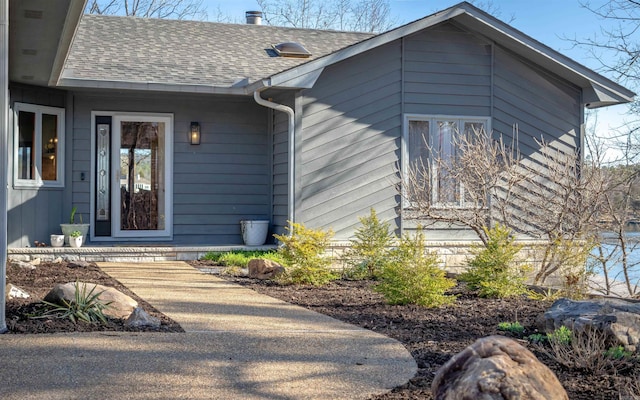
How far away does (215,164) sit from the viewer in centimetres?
1229

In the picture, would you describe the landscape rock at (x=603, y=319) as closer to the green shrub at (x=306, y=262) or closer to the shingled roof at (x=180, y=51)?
the green shrub at (x=306, y=262)

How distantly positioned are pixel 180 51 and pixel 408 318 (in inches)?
307

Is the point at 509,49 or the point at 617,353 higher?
the point at 509,49

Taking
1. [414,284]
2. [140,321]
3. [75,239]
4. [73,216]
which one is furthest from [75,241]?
[414,284]

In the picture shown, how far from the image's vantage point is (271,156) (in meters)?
12.4

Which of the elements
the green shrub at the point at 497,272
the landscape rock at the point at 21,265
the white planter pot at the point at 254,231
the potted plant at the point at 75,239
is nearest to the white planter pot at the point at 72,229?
the potted plant at the point at 75,239

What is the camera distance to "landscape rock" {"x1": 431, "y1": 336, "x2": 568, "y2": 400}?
136 inches

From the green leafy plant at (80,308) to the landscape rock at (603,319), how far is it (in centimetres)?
341

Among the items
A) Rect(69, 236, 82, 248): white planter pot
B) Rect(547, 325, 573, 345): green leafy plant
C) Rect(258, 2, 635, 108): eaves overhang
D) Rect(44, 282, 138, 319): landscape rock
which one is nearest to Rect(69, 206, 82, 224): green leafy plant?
Rect(69, 236, 82, 248): white planter pot

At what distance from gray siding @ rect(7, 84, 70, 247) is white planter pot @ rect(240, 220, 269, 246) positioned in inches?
109

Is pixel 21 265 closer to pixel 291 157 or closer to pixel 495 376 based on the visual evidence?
pixel 291 157

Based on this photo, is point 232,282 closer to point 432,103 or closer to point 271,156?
point 271,156

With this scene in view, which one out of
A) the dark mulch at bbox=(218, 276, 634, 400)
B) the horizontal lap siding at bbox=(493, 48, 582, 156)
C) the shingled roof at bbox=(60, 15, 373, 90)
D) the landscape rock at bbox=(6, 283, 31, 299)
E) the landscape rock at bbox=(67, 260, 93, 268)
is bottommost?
the dark mulch at bbox=(218, 276, 634, 400)

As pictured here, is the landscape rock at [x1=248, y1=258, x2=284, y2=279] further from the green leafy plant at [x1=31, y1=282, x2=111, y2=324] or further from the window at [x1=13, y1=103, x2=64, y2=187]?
the window at [x1=13, y1=103, x2=64, y2=187]
